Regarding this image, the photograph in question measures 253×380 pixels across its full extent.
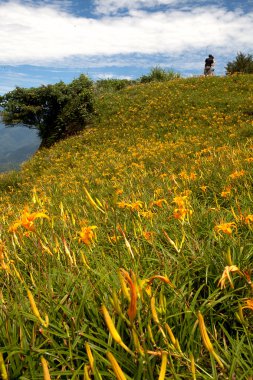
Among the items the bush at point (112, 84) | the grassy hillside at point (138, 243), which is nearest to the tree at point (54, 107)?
the grassy hillside at point (138, 243)

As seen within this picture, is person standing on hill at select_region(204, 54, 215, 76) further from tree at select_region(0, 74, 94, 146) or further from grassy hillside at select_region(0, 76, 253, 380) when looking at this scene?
tree at select_region(0, 74, 94, 146)

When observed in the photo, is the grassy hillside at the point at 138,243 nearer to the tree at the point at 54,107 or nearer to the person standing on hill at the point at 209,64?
the tree at the point at 54,107

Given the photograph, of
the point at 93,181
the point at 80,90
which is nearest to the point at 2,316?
the point at 93,181

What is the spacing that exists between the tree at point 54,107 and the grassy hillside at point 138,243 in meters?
1.00

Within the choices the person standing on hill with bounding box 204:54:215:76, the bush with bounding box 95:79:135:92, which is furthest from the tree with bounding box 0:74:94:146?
the person standing on hill with bounding box 204:54:215:76

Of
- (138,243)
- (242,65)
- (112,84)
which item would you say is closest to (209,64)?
(242,65)

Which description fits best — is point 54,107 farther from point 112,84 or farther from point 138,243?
point 138,243

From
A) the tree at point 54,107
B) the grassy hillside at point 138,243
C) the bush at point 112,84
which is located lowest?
the grassy hillside at point 138,243

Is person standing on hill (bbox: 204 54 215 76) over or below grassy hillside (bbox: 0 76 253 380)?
over

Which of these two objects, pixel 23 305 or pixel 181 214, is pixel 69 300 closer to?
pixel 23 305

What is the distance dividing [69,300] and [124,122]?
1300 cm

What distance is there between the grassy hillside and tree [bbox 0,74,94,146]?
1.00 m

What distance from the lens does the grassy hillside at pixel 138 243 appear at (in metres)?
1.28

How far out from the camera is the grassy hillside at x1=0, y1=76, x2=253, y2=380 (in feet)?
4.19
